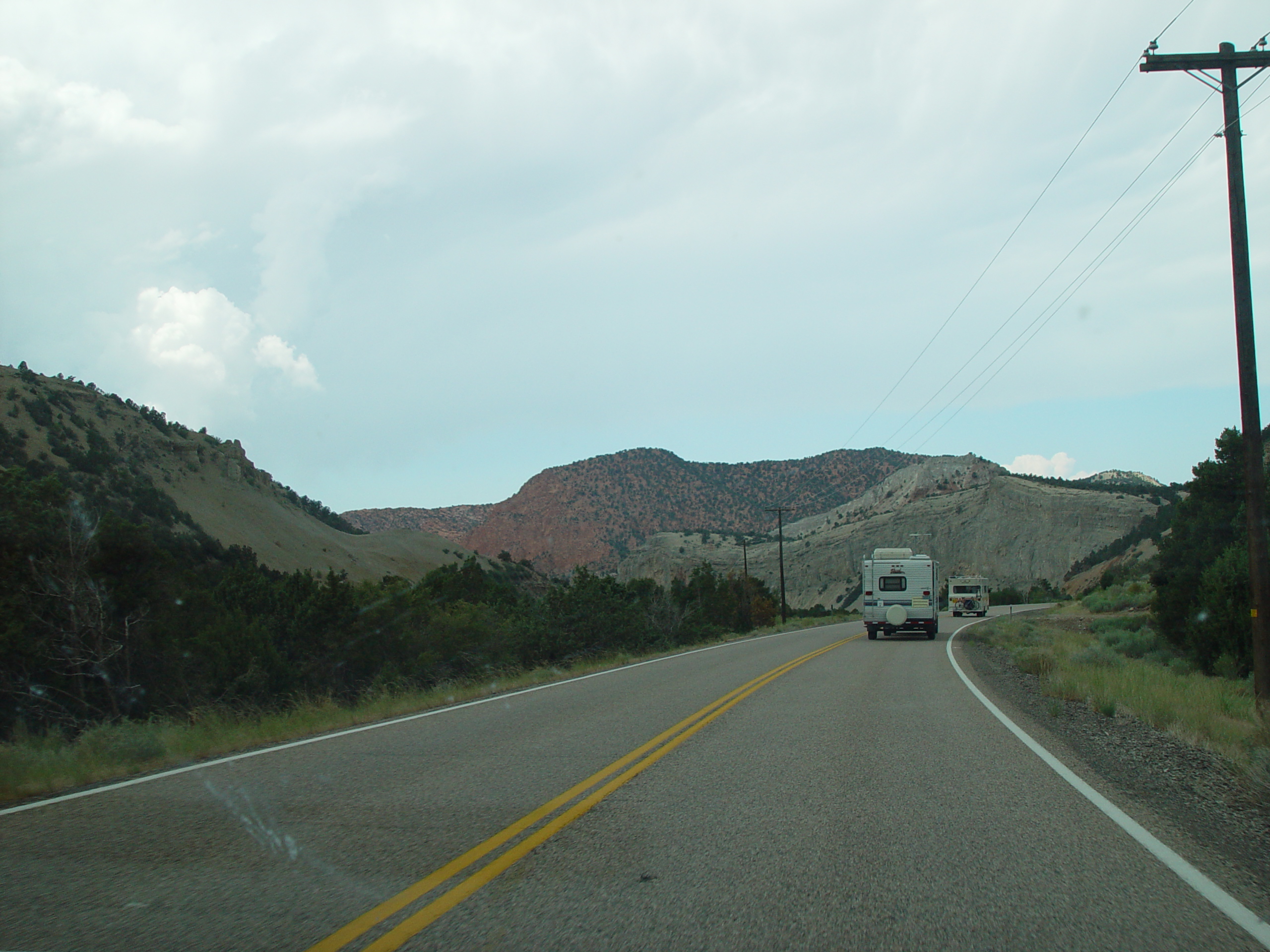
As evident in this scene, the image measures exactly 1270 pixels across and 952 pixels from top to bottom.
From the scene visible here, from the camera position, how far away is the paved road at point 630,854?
13.2 feet

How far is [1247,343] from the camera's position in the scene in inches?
512

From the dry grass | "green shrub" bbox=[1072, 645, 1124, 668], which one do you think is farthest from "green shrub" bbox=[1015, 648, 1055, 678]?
"green shrub" bbox=[1072, 645, 1124, 668]

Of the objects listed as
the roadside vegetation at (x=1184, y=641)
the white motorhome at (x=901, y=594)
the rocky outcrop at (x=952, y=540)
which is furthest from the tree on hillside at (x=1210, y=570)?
the rocky outcrop at (x=952, y=540)

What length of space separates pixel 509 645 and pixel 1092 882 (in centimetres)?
2481

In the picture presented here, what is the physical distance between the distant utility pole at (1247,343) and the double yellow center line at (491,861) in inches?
365

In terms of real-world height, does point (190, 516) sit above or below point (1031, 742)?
above

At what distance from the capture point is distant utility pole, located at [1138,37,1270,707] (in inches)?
502

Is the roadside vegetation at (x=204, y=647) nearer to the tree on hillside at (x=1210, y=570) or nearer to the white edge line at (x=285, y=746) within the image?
the white edge line at (x=285, y=746)

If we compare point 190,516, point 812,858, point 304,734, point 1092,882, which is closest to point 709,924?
point 812,858

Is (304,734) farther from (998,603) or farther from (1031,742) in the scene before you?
(998,603)

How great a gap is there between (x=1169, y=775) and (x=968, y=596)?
59.5 meters

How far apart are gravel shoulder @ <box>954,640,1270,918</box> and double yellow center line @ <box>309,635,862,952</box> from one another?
3777 mm

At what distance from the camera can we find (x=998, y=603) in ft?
287

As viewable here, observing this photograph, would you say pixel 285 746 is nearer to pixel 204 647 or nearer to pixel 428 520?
pixel 204 647
